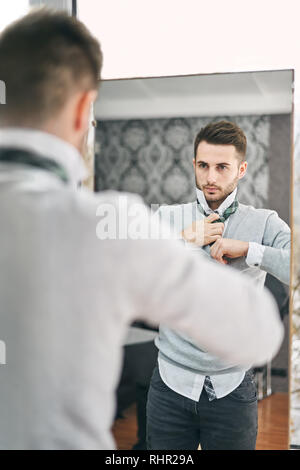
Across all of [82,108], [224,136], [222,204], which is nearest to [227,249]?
[222,204]

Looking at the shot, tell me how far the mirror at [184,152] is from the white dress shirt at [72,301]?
149cm

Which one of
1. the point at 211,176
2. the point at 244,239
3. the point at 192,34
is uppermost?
the point at 192,34

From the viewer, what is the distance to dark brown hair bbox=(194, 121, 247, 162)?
219 cm

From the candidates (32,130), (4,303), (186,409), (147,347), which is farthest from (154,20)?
(4,303)

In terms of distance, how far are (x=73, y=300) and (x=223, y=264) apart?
1518 mm

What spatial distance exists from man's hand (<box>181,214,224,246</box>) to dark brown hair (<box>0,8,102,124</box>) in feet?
4.63

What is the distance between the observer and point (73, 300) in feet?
2.38

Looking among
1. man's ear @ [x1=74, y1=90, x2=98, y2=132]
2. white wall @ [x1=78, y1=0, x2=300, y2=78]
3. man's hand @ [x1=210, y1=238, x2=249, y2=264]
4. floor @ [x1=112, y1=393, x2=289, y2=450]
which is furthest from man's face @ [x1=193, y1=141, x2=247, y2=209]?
man's ear @ [x1=74, y1=90, x2=98, y2=132]

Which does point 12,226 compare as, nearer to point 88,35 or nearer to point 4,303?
point 4,303

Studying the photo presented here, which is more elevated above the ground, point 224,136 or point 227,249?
point 224,136

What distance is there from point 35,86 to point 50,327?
0.37 metres

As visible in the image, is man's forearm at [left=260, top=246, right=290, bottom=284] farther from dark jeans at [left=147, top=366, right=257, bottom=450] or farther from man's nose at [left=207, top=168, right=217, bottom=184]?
dark jeans at [left=147, top=366, right=257, bottom=450]

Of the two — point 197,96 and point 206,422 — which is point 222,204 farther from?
point 206,422
